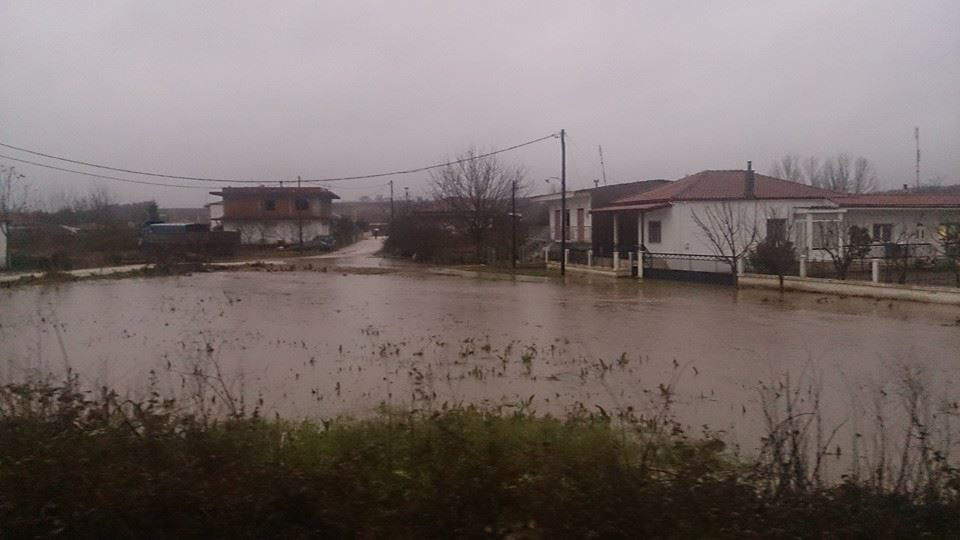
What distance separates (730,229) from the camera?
30469 mm

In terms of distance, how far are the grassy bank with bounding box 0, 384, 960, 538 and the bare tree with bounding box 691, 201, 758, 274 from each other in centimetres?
2544

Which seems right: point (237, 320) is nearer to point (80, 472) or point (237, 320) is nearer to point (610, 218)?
point (80, 472)

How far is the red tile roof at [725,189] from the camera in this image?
3412cm

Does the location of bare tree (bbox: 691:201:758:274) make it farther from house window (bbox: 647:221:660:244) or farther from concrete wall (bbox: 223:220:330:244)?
concrete wall (bbox: 223:220:330:244)

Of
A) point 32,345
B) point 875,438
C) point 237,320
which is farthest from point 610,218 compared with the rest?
point 875,438

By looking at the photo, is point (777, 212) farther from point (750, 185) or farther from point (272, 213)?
point (272, 213)

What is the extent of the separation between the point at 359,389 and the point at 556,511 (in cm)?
590

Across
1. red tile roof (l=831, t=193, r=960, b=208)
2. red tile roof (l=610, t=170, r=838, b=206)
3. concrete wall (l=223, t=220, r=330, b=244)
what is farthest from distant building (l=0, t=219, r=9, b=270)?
red tile roof (l=831, t=193, r=960, b=208)

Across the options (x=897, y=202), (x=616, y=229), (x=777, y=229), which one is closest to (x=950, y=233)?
(x=777, y=229)

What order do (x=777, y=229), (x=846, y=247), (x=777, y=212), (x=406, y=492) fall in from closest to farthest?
(x=406, y=492), (x=846, y=247), (x=777, y=229), (x=777, y=212)

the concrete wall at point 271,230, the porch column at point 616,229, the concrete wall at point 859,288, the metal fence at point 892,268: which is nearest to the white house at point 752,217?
the metal fence at point 892,268

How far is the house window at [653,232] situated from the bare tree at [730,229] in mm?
3073

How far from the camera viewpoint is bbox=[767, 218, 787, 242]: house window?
28.5 m

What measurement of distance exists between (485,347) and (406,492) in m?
8.76
